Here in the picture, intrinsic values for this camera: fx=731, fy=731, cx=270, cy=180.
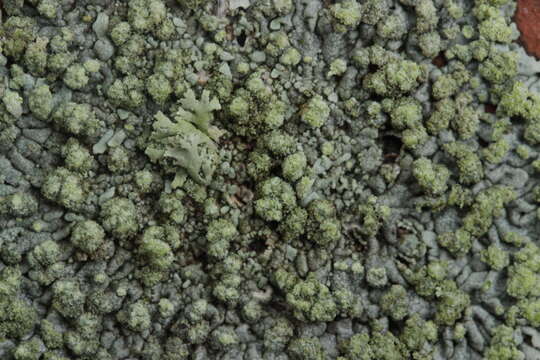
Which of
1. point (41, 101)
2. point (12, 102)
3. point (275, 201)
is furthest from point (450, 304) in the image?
point (12, 102)

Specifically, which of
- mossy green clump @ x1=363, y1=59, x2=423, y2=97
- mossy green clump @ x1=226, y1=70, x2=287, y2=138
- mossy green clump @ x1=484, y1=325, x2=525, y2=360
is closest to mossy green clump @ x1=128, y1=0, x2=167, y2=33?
mossy green clump @ x1=226, y1=70, x2=287, y2=138

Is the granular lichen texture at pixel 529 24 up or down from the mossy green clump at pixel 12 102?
up

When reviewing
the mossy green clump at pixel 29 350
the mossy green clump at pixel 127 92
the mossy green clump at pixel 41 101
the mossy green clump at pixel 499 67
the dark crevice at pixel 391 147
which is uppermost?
the mossy green clump at pixel 499 67

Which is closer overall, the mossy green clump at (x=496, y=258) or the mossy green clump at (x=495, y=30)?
the mossy green clump at (x=496, y=258)

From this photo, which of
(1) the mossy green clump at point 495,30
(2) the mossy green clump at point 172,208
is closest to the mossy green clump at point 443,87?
(1) the mossy green clump at point 495,30

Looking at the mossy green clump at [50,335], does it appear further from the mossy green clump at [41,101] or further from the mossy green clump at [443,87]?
the mossy green clump at [443,87]

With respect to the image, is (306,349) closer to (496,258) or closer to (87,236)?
(496,258)

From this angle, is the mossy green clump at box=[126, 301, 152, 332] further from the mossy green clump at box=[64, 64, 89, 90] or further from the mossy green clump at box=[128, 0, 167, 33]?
the mossy green clump at box=[128, 0, 167, 33]

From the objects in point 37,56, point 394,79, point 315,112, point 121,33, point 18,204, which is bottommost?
point 18,204
